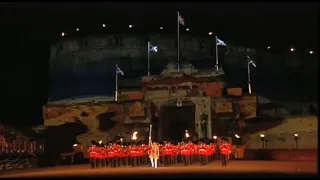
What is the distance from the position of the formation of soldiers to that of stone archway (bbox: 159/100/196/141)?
6145mm

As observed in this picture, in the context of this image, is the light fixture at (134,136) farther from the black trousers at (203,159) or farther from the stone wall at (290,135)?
the black trousers at (203,159)

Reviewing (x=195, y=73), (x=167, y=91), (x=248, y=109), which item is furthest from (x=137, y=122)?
(x=248, y=109)

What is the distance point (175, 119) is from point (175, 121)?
124mm

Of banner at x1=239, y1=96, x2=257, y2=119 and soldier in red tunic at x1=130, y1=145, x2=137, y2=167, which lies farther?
banner at x1=239, y1=96, x2=257, y2=119

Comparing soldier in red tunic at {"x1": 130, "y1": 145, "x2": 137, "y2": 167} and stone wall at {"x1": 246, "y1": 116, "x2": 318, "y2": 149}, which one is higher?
stone wall at {"x1": 246, "y1": 116, "x2": 318, "y2": 149}

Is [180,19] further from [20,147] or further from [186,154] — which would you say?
[20,147]

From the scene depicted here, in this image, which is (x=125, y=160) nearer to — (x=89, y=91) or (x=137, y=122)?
(x=137, y=122)

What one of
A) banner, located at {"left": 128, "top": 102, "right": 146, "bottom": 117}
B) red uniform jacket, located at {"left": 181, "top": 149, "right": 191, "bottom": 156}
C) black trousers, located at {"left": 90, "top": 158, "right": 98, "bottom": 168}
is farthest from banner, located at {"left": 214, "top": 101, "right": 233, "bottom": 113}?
black trousers, located at {"left": 90, "top": 158, "right": 98, "bottom": 168}

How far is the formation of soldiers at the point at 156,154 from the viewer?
20125 mm

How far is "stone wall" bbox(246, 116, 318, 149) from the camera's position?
78.3 feet

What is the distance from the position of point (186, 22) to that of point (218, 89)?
402 cm

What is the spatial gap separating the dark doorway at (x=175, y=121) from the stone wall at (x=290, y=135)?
3.73 meters

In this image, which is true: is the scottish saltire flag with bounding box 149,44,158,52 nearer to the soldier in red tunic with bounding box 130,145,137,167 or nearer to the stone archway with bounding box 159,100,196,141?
the stone archway with bounding box 159,100,196,141

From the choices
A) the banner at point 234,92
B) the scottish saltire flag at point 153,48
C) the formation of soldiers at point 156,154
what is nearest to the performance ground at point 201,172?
the formation of soldiers at point 156,154
